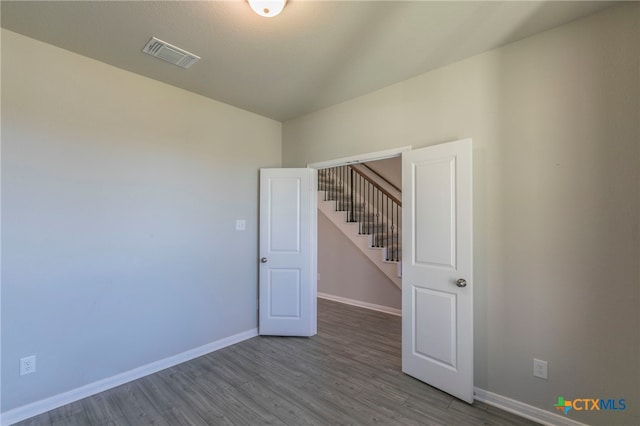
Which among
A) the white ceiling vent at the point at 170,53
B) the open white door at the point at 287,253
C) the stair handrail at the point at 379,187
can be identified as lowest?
the open white door at the point at 287,253

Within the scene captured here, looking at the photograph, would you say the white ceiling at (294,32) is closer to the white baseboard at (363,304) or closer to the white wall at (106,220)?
the white wall at (106,220)

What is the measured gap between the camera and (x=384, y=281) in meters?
4.59

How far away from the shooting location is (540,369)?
2059 millimetres

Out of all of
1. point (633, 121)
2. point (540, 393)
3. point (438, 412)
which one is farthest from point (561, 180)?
point (438, 412)

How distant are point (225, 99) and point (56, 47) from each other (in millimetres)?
1421

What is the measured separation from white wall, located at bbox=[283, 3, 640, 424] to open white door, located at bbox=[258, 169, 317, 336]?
1712 millimetres

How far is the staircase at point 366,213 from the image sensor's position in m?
4.59

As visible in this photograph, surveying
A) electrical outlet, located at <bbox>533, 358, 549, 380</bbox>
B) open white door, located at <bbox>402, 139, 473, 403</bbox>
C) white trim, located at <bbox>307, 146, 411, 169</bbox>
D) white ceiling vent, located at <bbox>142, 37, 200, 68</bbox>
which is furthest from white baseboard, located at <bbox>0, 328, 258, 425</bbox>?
electrical outlet, located at <bbox>533, 358, 549, 380</bbox>

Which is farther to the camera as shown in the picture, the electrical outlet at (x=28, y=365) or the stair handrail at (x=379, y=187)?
the stair handrail at (x=379, y=187)

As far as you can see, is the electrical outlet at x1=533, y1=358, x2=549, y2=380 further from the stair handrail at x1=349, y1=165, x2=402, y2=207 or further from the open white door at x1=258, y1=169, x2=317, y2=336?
the stair handrail at x1=349, y1=165, x2=402, y2=207

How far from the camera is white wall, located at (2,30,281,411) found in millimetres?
2092

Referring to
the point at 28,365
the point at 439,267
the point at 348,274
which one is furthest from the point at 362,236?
the point at 28,365

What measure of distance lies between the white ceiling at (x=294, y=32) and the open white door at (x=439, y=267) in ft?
2.64

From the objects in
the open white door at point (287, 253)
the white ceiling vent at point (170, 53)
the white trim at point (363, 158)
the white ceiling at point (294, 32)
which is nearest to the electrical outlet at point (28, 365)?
the open white door at point (287, 253)
